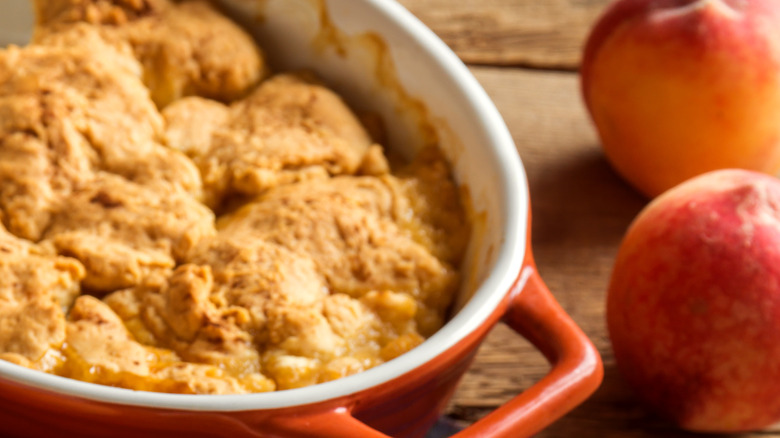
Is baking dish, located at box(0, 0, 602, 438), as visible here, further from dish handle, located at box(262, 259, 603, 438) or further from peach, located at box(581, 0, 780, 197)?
peach, located at box(581, 0, 780, 197)

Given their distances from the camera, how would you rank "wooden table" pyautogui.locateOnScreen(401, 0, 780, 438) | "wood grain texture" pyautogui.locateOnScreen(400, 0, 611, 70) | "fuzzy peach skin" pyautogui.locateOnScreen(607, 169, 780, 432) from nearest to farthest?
"fuzzy peach skin" pyautogui.locateOnScreen(607, 169, 780, 432) < "wooden table" pyautogui.locateOnScreen(401, 0, 780, 438) < "wood grain texture" pyautogui.locateOnScreen(400, 0, 611, 70)

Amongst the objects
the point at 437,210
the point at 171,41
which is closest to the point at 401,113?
the point at 437,210

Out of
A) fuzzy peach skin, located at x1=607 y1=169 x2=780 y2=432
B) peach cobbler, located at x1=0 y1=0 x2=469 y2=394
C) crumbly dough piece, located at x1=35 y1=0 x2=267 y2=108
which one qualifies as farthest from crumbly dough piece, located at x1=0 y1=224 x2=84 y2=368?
fuzzy peach skin, located at x1=607 y1=169 x2=780 y2=432

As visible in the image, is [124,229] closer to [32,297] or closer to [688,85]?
[32,297]

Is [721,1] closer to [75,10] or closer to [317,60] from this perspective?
[317,60]

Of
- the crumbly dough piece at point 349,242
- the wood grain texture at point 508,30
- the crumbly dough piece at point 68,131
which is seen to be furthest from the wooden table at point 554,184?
the crumbly dough piece at point 68,131

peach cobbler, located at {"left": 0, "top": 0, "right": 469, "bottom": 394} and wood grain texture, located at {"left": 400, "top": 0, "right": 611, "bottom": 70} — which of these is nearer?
→ peach cobbler, located at {"left": 0, "top": 0, "right": 469, "bottom": 394}

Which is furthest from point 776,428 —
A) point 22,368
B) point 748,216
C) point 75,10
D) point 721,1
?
point 75,10
